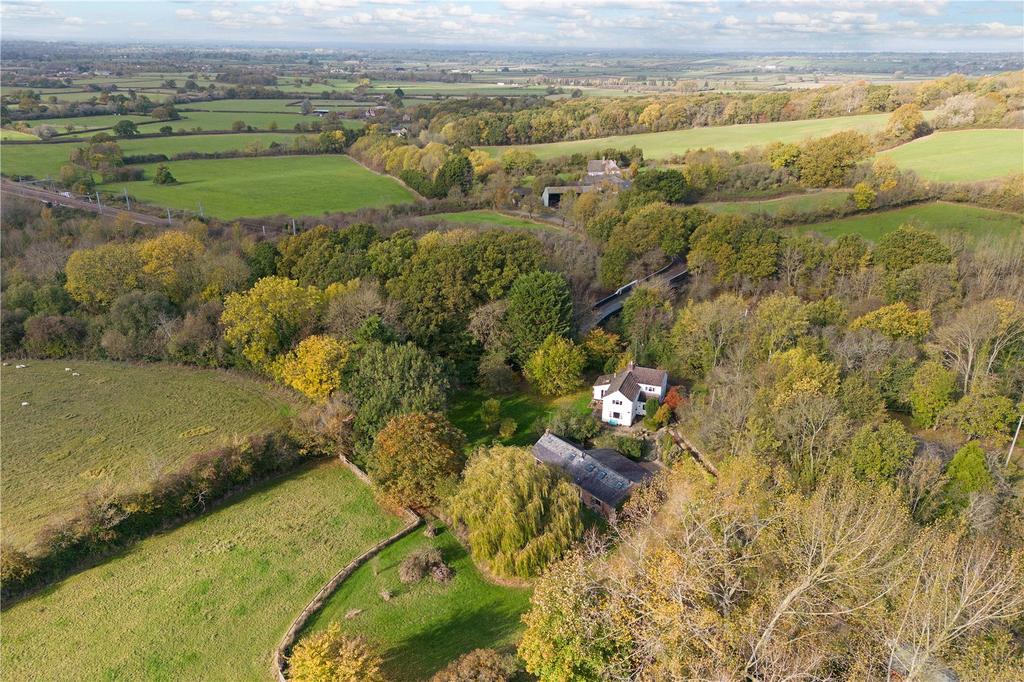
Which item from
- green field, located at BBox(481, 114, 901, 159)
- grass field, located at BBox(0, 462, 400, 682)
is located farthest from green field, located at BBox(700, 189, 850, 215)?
grass field, located at BBox(0, 462, 400, 682)

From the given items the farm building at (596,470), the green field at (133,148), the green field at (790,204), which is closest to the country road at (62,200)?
the green field at (133,148)

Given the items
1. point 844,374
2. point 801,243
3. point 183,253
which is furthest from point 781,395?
point 183,253

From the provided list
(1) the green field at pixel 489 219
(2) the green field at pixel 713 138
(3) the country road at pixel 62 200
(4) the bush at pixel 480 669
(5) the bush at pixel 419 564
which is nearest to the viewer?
(4) the bush at pixel 480 669

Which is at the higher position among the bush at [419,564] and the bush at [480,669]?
the bush at [480,669]

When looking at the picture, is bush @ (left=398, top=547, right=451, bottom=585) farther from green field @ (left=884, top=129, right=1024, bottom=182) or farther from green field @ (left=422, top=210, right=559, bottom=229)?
green field @ (left=884, top=129, right=1024, bottom=182)

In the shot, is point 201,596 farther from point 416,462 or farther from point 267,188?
point 267,188

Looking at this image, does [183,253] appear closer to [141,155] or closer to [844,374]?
[141,155]

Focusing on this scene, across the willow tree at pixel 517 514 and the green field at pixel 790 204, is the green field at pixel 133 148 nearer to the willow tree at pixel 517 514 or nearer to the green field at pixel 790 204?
the green field at pixel 790 204

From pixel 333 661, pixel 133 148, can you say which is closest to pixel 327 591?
pixel 333 661
